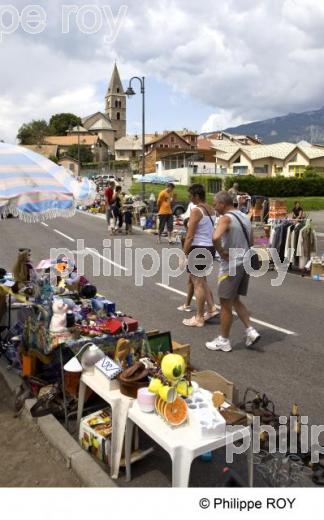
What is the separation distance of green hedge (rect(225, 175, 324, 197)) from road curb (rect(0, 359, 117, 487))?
4157 cm

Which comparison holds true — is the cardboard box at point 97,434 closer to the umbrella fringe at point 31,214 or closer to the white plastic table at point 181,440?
the white plastic table at point 181,440

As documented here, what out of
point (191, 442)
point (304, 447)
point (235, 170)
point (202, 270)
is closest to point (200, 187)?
point (202, 270)

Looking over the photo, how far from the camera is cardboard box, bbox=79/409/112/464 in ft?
12.0

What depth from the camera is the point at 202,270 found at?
6703 mm

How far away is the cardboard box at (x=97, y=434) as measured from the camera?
365 cm

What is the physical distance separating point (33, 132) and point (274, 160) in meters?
67.8

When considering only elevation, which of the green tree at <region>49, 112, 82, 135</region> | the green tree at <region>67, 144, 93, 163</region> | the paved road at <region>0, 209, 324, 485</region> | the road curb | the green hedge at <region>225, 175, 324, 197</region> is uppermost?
the green tree at <region>49, 112, 82, 135</region>

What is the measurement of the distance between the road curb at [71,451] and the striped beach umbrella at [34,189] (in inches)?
73.4

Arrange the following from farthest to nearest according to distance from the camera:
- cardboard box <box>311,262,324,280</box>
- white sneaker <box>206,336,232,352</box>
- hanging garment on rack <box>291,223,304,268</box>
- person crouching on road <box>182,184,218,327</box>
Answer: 1. hanging garment on rack <box>291,223,304,268</box>
2. cardboard box <box>311,262,324,280</box>
3. person crouching on road <box>182,184,218,327</box>
4. white sneaker <box>206,336,232,352</box>

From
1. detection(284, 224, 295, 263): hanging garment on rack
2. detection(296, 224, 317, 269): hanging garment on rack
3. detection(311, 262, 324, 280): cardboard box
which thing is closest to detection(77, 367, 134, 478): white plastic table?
detection(311, 262, 324, 280): cardboard box

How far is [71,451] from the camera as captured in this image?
3.70 metres

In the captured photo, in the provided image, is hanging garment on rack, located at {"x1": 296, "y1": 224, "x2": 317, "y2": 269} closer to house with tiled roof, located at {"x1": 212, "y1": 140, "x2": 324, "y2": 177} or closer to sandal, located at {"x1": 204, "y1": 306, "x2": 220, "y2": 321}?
sandal, located at {"x1": 204, "y1": 306, "x2": 220, "y2": 321}
